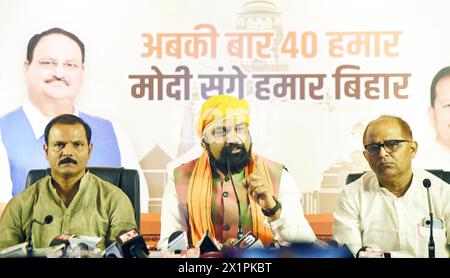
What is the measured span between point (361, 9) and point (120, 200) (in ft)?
5.64

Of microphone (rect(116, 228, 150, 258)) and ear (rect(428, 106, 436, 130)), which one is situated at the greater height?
ear (rect(428, 106, 436, 130))

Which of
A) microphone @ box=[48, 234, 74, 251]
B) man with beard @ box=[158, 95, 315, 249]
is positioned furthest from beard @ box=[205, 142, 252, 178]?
microphone @ box=[48, 234, 74, 251]

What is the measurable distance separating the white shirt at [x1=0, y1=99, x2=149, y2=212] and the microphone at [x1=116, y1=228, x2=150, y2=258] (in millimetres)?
248

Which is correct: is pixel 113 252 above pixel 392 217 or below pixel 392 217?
below

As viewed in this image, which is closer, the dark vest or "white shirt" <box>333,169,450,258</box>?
"white shirt" <box>333,169,450,258</box>

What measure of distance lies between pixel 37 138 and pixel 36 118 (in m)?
0.12

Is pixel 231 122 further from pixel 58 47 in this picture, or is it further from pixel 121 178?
pixel 58 47

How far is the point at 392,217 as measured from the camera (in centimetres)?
332

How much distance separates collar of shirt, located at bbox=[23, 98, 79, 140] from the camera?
136 inches

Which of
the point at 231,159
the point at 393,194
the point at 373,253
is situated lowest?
the point at 373,253

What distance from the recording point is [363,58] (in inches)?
133

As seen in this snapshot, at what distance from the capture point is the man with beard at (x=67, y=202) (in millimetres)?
3393

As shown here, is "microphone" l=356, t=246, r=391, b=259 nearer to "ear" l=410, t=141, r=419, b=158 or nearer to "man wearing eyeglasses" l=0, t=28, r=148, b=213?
"ear" l=410, t=141, r=419, b=158

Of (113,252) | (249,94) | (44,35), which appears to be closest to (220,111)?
(249,94)
